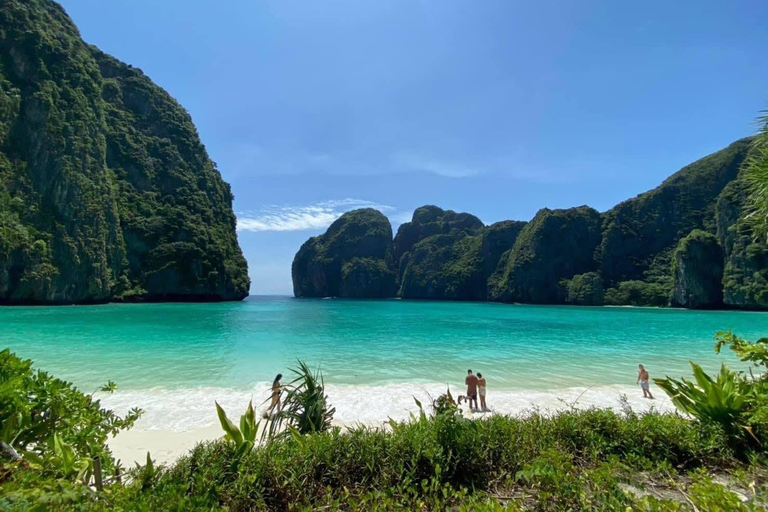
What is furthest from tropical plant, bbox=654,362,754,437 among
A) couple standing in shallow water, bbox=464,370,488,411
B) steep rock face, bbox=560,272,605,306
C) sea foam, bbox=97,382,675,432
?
steep rock face, bbox=560,272,605,306

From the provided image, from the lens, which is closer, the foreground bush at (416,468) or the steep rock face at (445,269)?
the foreground bush at (416,468)

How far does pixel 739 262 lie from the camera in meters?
71.0

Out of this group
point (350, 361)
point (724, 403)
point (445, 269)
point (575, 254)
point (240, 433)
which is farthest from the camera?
point (445, 269)

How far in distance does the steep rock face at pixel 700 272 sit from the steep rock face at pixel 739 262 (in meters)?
2.14

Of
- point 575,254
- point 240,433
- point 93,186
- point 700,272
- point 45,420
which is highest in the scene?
point 93,186

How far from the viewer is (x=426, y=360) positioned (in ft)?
57.5

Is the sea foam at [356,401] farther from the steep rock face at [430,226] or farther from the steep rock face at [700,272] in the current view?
the steep rock face at [430,226]

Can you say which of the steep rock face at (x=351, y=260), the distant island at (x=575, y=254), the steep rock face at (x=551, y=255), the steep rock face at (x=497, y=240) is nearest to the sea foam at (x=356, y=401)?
the distant island at (x=575, y=254)

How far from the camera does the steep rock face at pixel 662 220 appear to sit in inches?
3866

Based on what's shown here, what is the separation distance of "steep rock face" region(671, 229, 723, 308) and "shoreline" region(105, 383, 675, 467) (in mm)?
88854

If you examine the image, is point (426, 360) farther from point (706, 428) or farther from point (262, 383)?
point (706, 428)

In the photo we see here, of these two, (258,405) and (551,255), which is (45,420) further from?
(551,255)

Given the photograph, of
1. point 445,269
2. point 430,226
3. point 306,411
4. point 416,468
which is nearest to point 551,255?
point 445,269

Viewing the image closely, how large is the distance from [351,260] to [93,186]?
11055cm
